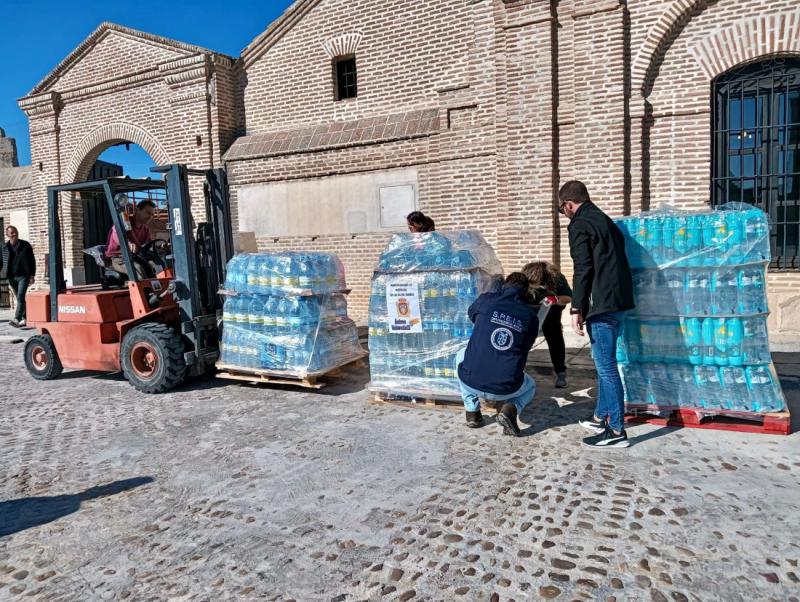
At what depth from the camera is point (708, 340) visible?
14.9 ft

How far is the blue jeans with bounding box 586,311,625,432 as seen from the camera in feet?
14.4

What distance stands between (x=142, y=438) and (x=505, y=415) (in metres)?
3.01

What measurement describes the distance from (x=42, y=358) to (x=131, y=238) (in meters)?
Result: 2.35

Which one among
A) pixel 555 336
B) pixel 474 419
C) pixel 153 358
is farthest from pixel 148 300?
pixel 555 336

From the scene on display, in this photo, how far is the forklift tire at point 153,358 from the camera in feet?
20.7

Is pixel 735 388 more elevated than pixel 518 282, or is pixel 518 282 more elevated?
pixel 518 282

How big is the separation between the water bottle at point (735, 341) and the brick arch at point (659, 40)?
5.18 m

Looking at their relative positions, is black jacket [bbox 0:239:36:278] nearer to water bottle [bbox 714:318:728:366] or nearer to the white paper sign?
the white paper sign

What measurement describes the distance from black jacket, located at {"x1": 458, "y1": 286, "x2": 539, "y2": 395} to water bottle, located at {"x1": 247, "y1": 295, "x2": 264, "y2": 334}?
2533 mm

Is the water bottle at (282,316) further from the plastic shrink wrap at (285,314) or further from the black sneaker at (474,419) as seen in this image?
the black sneaker at (474,419)

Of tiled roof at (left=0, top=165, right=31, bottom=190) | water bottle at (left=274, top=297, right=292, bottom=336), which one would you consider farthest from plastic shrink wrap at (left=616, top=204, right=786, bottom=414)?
tiled roof at (left=0, top=165, right=31, bottom=190)

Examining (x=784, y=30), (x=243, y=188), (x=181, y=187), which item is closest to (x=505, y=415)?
(x=181, y=187)

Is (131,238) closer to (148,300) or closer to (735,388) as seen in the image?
(148,300)

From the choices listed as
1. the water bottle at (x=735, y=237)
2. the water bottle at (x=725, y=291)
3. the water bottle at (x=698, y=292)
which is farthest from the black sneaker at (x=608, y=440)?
the water bottle at (x=735, y=237)
